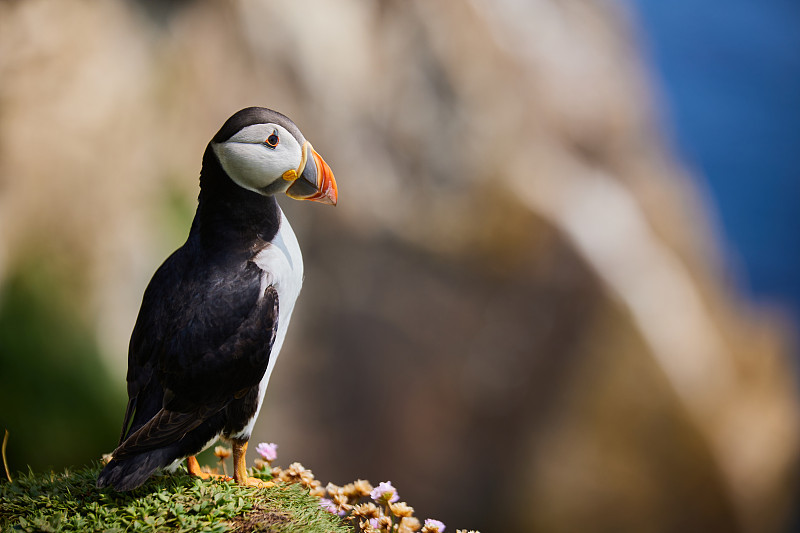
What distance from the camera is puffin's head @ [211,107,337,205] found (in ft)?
6.18

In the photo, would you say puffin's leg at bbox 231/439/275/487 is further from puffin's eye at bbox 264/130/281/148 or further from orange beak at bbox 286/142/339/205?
puffin's eye at bbox 264/130/281/148

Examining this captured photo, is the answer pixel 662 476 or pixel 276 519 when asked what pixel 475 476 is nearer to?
pixel 662 476

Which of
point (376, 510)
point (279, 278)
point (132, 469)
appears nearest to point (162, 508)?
point (132, 469)

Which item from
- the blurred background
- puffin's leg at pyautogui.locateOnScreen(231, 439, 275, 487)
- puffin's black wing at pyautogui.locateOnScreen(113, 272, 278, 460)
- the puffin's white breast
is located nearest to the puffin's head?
the puffin's white breast

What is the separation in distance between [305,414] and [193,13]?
3043 millimetres

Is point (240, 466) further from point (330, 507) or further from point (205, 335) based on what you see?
point (205, 335)

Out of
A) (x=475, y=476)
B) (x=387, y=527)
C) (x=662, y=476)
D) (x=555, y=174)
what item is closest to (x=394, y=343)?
(x=475, y=476)

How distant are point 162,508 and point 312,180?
96 cm

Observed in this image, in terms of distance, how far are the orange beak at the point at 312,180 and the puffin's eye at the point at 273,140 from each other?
0.26ft

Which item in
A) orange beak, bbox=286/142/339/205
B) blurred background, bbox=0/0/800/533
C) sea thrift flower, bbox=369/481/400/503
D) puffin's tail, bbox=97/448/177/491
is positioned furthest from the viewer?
blurred background, bbox=0/0/800/533

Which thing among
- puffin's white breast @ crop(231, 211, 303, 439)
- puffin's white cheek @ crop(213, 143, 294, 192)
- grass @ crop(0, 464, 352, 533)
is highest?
puffin's white cheek @ crop(213, 143, 294, 192)

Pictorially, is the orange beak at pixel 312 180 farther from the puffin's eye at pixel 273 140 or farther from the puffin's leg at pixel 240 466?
the puffin's leg at pixel 240 466

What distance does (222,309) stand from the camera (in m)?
1.86

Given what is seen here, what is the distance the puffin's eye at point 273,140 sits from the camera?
1.88 m
